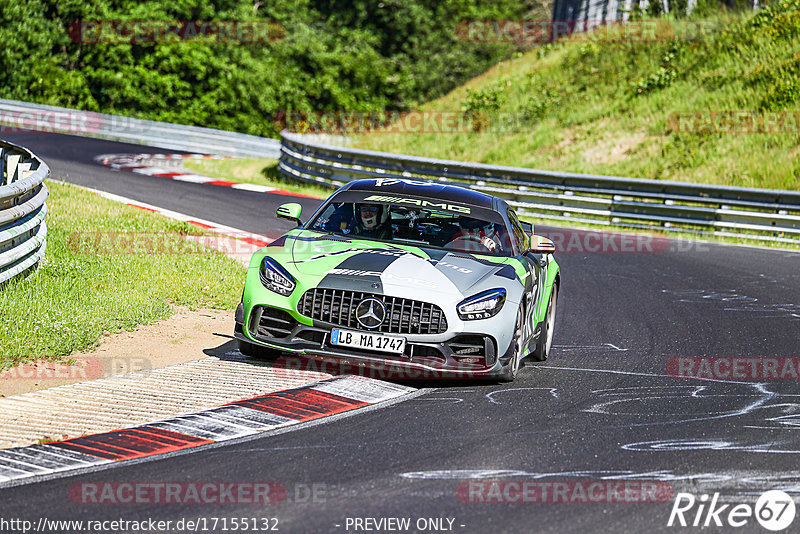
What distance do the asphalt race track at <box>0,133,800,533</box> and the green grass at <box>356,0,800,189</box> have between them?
53.0 feet

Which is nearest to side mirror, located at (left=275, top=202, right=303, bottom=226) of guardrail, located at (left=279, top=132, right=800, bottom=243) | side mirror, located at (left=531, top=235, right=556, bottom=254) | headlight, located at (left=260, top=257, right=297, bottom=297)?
headlight, located at (left=260, top=257, right=297, bottom=297)

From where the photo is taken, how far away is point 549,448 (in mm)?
6129

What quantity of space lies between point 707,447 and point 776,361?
3279mm

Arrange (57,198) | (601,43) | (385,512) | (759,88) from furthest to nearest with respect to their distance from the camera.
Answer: (601,43)
(759,88)
(57,198)
(385,512)

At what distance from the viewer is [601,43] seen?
114 feet

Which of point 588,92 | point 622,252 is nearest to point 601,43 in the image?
point 588,92

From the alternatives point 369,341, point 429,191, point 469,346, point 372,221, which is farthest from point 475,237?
point 369,341

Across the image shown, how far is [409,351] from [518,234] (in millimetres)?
2221

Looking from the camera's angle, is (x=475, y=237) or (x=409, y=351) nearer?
(x=409, y=351)

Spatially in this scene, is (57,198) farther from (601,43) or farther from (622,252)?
(601,43)

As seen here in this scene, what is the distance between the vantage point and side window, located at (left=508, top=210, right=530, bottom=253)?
9.03 meters

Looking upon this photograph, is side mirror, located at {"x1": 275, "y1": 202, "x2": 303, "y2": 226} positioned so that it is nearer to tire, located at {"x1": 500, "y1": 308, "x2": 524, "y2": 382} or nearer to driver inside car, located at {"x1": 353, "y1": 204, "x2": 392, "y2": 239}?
driver inside car, located at {"x1": 353, "y1": 204, "x2": 392, "y2": 239}

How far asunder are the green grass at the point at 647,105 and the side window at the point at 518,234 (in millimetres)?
16079

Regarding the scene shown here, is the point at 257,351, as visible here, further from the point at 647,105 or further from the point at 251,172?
the point at 647,105
